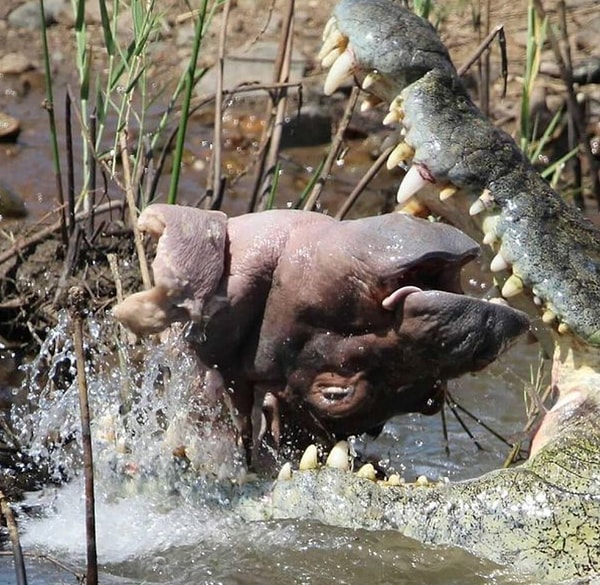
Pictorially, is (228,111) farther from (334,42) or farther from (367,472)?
(367,472)

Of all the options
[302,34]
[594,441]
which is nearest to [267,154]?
[594,441]

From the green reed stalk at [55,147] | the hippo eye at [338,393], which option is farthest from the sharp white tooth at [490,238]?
the green reed stalk at [55,147]

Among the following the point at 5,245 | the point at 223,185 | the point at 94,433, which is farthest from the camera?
the point at 5,245

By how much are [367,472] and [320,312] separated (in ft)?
1.36

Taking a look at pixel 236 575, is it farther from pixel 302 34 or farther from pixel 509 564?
pixel 302 34

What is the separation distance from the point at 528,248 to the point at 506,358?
2.55 meters

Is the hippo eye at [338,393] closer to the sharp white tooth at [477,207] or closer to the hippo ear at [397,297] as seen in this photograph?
the hippo ear at [397,297]

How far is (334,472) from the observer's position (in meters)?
3.38

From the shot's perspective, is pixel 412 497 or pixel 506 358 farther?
pixel 506 358

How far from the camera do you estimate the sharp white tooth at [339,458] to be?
3.41 metres

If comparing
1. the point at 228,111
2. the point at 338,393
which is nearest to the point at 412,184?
the point at 338,393

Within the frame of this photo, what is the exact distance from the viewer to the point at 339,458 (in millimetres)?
3414

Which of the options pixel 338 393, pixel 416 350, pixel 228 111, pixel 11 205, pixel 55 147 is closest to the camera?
pixel 416 350

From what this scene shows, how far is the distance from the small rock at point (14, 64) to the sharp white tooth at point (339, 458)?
6.71 meters
